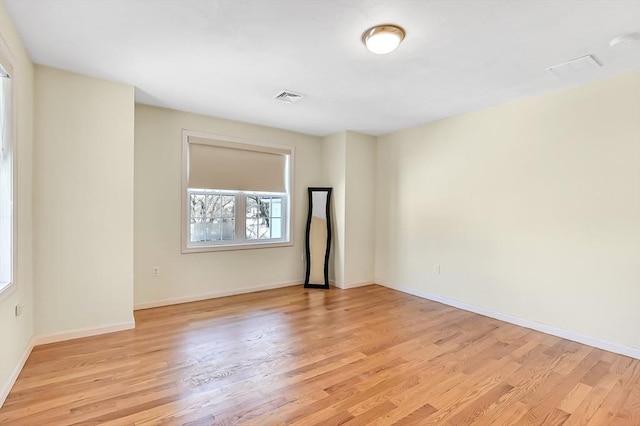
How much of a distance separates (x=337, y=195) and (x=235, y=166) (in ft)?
5.40

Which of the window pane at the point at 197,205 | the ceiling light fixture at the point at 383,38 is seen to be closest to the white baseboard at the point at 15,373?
the window pane at the point at 197,205

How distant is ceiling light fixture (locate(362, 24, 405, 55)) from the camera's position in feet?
7.09

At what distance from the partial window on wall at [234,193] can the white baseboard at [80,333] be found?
116cm

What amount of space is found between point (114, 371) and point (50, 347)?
2.89ft

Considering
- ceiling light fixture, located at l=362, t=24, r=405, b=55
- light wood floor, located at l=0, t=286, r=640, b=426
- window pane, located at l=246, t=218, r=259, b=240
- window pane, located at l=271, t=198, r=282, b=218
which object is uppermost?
ceiling light fixture, located at l=362, t=24, r=405, b=55

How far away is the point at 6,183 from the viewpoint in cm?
216

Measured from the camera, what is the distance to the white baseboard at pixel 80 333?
282 centimetres

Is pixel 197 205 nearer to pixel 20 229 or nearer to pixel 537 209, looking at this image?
pixel 20 229

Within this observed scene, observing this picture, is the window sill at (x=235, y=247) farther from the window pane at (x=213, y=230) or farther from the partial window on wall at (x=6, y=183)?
the partial window on wall at (x=6, y=183)

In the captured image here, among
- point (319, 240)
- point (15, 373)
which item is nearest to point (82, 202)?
point (15, 373)

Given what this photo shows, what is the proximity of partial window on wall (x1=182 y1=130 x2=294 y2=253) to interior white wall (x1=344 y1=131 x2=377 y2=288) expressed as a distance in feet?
3.09

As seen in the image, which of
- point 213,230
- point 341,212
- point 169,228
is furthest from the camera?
point 341,212

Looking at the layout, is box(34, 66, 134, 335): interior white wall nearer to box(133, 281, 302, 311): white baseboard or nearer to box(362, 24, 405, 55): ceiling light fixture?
box(133, 281, 302, 311): white baseboard

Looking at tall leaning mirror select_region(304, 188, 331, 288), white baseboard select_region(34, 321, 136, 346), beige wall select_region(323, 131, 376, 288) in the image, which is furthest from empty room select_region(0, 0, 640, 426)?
tall leaning mirror select_region(304, 188, 331, 288)
